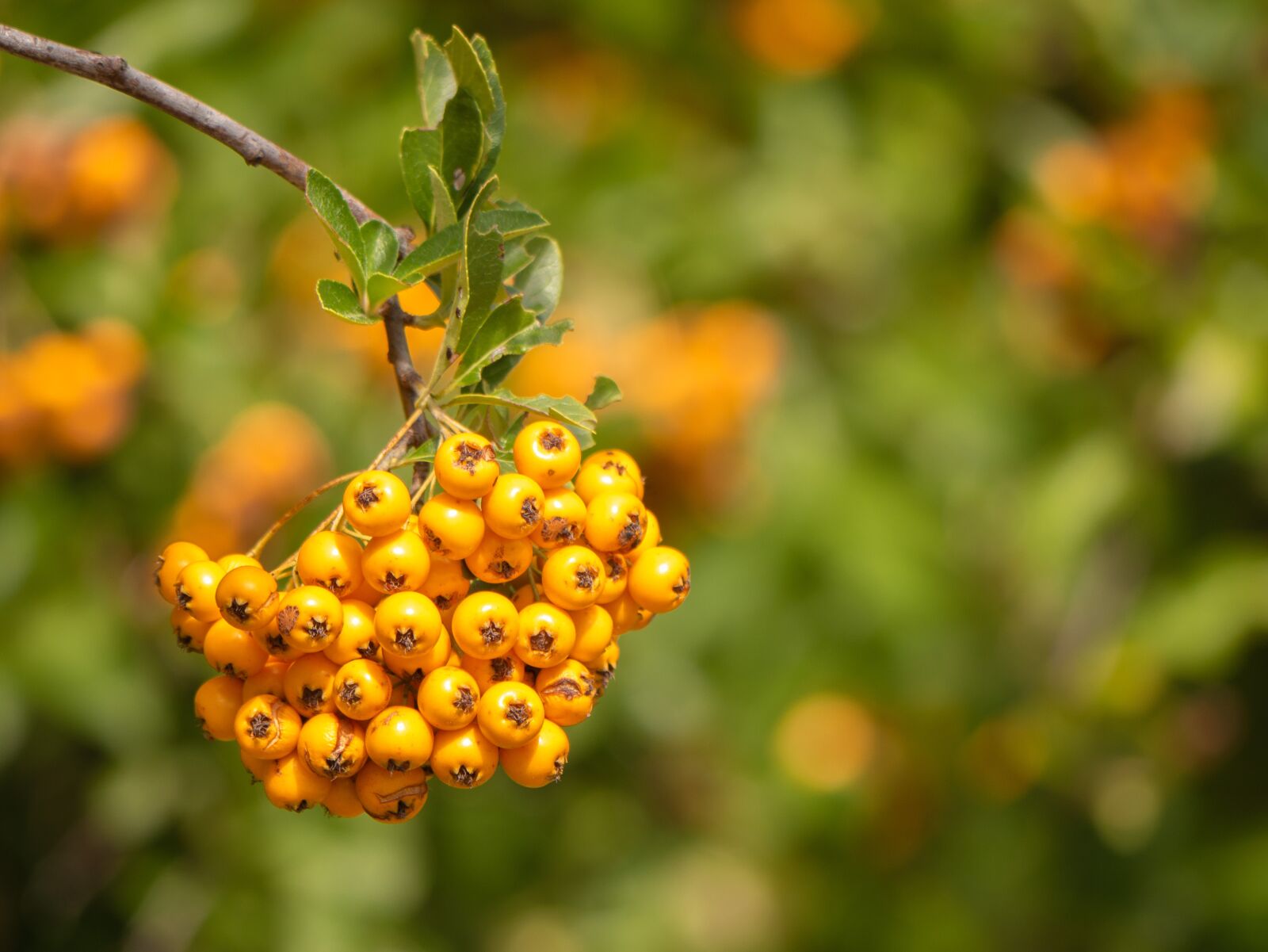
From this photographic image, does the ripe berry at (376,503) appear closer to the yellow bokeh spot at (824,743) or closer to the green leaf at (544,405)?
the green leaf at (544,405)

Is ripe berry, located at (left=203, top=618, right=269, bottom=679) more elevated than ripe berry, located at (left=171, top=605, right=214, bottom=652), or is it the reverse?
ripe berry, located at (left=171, top=605, right=214, bottom=652)

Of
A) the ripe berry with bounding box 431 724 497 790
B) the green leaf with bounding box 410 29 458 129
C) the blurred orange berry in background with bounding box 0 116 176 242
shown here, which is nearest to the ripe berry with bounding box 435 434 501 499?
the ripe berry with bounding box 431 724 497 790

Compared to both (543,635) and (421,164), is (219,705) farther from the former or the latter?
(421,164)

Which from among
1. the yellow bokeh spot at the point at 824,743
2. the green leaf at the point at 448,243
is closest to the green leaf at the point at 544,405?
the green leaf at the point at 448,243

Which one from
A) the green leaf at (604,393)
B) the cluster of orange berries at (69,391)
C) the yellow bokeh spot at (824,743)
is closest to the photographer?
the green leaf at (604,393)

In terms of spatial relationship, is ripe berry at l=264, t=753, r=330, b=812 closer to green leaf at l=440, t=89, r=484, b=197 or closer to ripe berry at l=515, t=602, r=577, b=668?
ripe berry at l=515, t=602, r=577, b=668

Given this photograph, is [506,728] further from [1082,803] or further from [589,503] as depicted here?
[1082,803]
